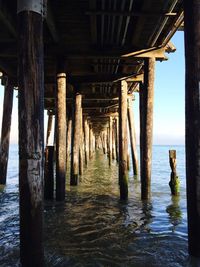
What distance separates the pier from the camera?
370cm

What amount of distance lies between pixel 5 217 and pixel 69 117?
13338 mm

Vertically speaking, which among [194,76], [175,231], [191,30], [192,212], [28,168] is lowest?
[175,231]

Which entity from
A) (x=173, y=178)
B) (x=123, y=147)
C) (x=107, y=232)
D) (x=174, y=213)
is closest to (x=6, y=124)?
(x=123, y=147)

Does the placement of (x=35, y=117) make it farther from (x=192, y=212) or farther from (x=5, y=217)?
(x=5, y=217)

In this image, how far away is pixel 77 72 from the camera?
10859 millimetres

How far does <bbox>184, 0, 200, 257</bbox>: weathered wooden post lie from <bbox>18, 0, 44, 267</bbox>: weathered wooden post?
1.78 m

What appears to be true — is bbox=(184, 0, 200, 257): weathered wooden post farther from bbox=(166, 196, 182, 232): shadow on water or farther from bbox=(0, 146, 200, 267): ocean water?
bbox=(166, 196, 182, 232): shadow on water

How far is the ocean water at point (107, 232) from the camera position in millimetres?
4436

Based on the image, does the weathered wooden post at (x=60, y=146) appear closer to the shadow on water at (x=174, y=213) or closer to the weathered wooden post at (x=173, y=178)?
the shadow on water at (x=174, y=213)

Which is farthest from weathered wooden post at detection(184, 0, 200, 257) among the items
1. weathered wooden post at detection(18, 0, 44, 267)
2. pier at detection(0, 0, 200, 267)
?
weathered wooden post at detection(18, 0, 44, 267)

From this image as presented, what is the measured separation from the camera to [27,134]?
3693mm

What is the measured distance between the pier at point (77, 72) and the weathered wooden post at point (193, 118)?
1cm

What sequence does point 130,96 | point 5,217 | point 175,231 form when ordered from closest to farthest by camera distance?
point 175,231 → point 5,217 → point 130,96

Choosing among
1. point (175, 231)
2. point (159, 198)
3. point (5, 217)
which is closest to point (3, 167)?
point (5, 217)
